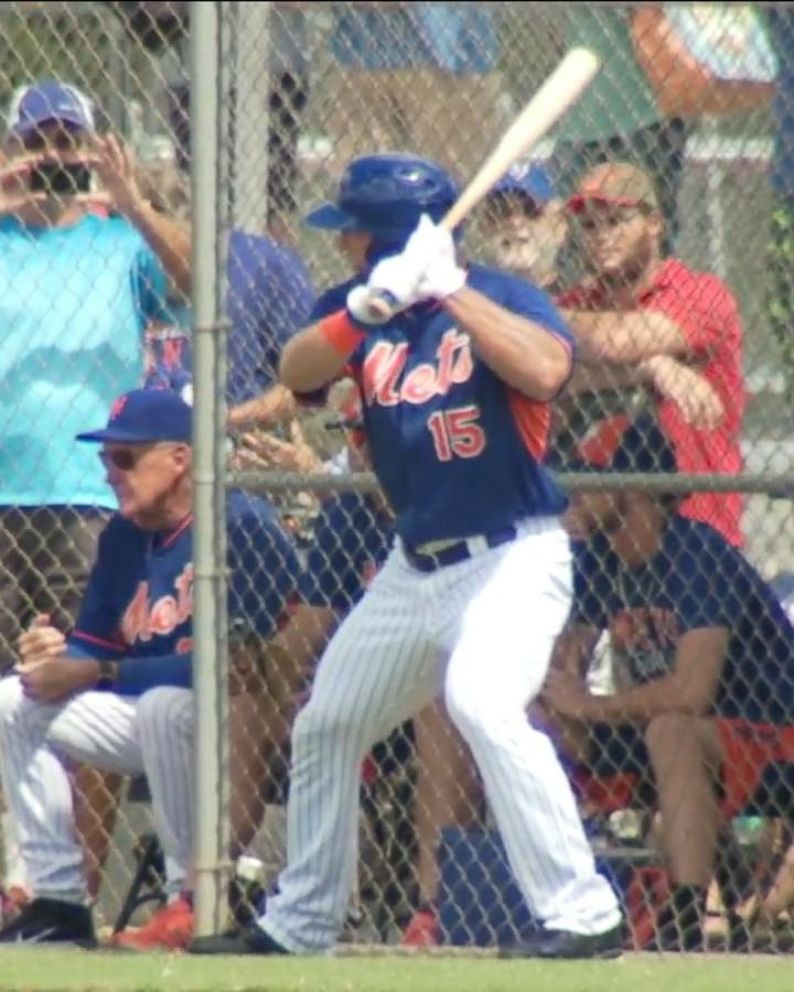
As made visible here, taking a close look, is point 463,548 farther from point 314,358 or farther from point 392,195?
point 392,195

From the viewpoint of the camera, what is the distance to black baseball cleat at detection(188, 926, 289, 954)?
19.2ft

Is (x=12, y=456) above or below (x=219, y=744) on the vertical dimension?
above

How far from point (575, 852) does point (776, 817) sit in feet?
3.46

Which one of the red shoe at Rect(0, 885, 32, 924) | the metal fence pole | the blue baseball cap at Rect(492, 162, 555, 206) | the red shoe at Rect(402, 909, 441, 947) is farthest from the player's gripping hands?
the red shoe at Rect(0, 885, 32, 924)

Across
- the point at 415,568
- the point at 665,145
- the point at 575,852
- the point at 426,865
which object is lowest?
the point at 426,865

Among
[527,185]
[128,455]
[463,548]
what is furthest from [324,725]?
[527,185]

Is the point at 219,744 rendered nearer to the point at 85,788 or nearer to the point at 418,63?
the point at 85,788

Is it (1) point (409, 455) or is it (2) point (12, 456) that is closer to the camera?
(1) point (409, 455)

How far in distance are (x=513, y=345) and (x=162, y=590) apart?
147 cm

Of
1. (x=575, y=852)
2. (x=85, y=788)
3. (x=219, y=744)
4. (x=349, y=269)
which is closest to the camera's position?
(x=575, y=852)

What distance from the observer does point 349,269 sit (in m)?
7.39

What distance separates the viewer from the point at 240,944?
19.4ft

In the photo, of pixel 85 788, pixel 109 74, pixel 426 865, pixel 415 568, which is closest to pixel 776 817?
pixel 426 865

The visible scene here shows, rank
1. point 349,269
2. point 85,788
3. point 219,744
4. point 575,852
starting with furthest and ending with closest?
point 349,269, point 85,788, point 219,744, point 575,852
